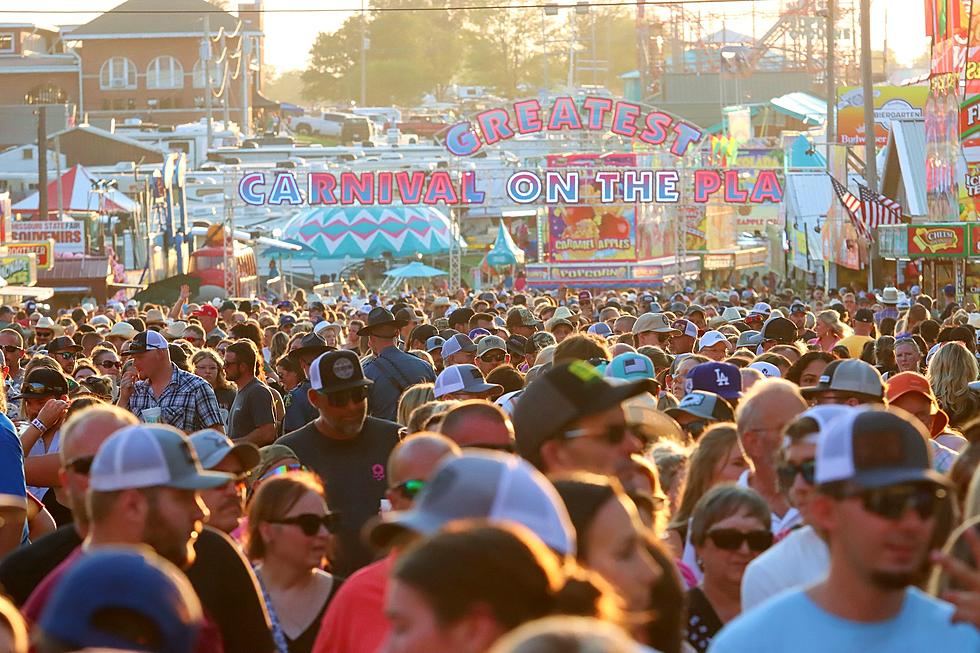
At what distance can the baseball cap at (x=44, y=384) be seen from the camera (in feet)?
30.2

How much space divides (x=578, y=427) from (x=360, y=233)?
47.9m

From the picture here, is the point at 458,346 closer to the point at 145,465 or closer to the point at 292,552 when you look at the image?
the point at 292,552

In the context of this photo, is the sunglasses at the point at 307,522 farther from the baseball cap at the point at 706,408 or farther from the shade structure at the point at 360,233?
the shade structure at the point at 360,233

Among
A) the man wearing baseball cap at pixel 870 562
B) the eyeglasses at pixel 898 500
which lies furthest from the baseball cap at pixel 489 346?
the eyeglasses at pixel 898 500

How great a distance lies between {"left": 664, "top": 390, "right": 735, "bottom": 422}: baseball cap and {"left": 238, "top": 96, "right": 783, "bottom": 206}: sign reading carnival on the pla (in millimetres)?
34730

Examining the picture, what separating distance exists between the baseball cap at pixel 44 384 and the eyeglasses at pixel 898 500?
6.32m

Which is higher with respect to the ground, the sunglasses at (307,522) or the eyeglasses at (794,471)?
the eyeglasses at (794,471)

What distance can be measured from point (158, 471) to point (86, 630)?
133cm

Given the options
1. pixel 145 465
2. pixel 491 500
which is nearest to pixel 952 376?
pixel 145 465

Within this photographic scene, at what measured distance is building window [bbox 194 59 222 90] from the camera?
102m

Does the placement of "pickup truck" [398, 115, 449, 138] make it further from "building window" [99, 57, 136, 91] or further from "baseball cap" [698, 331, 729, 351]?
"baseball cap" [698, 331, 729, 351]

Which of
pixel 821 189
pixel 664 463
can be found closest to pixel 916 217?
A: pixel 821 189

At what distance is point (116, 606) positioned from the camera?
3.16 metres

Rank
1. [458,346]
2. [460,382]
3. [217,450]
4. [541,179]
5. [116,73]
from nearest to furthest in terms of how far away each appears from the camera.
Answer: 1. [217,450]
2. [460,382]
3. [458,346]
4. [541,179]
5. [116,73]
